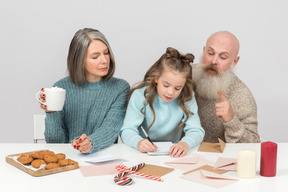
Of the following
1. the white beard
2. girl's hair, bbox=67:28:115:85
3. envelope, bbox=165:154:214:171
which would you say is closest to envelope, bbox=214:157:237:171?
envelope, bbox=165:154:214:171

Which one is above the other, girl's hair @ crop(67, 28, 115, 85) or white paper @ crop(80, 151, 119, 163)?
girl's hair @ crop(67, 28, 115, 85)

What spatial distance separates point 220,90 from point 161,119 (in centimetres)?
48

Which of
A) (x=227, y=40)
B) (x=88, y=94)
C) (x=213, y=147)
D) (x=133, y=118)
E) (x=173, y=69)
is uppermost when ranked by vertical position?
(x=227, y=40)

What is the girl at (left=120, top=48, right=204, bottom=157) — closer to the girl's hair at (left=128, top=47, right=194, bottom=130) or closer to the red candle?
the girl's hair at (left=128, top=47, right=194, bottom=130)

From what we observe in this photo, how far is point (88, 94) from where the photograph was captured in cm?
258

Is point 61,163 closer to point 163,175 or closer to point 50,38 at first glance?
point 163,175

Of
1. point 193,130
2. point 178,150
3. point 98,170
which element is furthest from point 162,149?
point 98,170

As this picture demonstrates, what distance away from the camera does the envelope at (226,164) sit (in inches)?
74.4

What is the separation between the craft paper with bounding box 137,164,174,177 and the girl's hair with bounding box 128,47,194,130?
1.91ft

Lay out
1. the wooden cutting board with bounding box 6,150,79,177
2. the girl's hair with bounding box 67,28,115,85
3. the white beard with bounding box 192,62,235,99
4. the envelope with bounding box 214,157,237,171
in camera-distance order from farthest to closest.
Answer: the white beard with bounding box 192,62,235,99 → the girl's hair with bounding box 67,28,115,85 → the envelope with bounding box 214,157,237,171 → the wooden cutting board with bounding box 6,150,79,177

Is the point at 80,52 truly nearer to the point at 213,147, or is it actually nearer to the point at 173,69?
the point at 173,69

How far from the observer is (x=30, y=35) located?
12.5ft

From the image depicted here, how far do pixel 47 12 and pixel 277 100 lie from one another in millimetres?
2263

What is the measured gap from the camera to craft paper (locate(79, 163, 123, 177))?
5.91 feet
